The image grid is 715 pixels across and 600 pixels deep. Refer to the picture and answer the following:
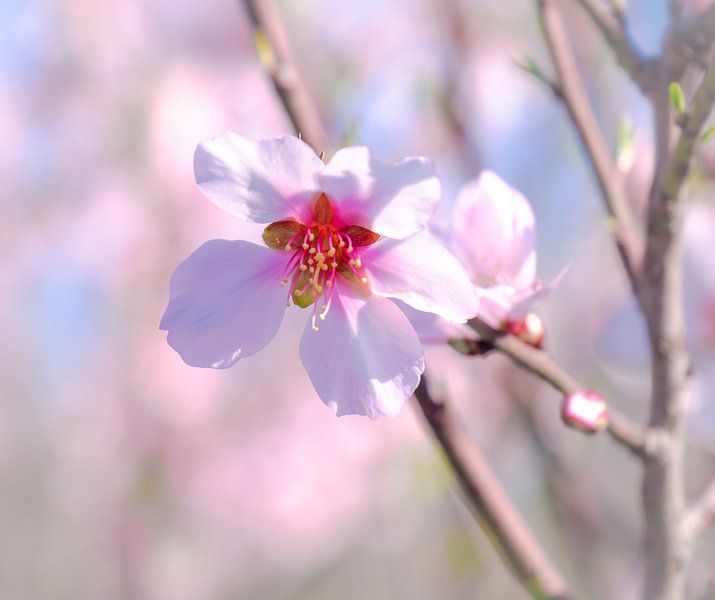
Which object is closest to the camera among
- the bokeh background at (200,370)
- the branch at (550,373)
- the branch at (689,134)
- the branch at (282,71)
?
the branch at (689,134)

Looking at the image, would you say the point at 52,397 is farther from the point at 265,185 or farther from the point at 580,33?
the point at 265,185

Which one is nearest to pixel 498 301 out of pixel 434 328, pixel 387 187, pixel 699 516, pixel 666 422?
pixel 434 328

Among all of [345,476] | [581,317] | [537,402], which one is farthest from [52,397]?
[537,402]

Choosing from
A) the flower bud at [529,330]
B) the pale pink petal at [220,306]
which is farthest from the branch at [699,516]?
the pale pink petal at [220,306]

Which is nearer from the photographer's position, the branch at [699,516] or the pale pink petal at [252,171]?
the pale pink petal at [252,171]

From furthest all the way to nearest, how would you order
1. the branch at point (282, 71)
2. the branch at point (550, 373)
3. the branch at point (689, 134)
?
the branch at point (282, 71), the branch at point (550, 373), the branch at point (689, 134)

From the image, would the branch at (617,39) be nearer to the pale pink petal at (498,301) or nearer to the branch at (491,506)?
the pale pink petal at (498,301)

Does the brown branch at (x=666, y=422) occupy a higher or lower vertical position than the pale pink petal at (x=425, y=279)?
lower
